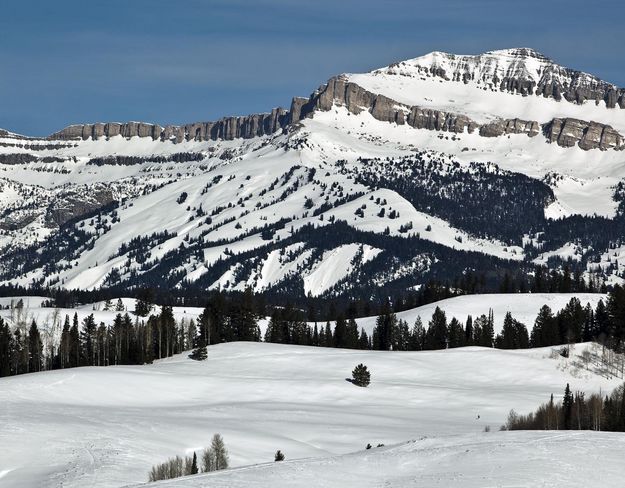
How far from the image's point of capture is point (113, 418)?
114 m

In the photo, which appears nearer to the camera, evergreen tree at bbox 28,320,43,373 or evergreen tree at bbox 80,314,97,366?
evergreen tree at bbox 28,320,43,373

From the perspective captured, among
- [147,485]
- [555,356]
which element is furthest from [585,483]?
[555,356]

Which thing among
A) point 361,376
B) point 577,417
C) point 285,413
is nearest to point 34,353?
point 361,376

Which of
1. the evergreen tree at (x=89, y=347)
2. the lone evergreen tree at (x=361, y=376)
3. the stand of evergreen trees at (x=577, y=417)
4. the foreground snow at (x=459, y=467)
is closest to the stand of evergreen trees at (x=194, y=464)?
the foreground snow at (x=459, y=467)

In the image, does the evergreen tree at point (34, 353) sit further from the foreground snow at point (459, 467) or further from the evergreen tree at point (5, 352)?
the foreground snow at point (459, 467)

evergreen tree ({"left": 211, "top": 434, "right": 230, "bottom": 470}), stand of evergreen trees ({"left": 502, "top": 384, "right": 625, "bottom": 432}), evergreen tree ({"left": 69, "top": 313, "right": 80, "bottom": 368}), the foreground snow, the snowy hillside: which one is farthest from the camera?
evergreen tree ({"left": 69, "top": 313, "right": 80, "bottom": 368})

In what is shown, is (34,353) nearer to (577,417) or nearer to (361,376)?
(361,376)

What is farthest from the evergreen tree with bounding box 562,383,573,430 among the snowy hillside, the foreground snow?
the foreground snow

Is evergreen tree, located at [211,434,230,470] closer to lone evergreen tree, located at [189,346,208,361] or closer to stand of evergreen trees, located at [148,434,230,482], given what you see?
stand of evergreen trees, located at [148,434,230,482]

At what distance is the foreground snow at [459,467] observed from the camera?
248 feet

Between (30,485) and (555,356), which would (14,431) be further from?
(555,356)

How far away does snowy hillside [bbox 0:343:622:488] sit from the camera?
8631cm

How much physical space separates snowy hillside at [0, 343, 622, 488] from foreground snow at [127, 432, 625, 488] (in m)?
0.29

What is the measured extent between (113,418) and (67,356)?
72.3 metres
